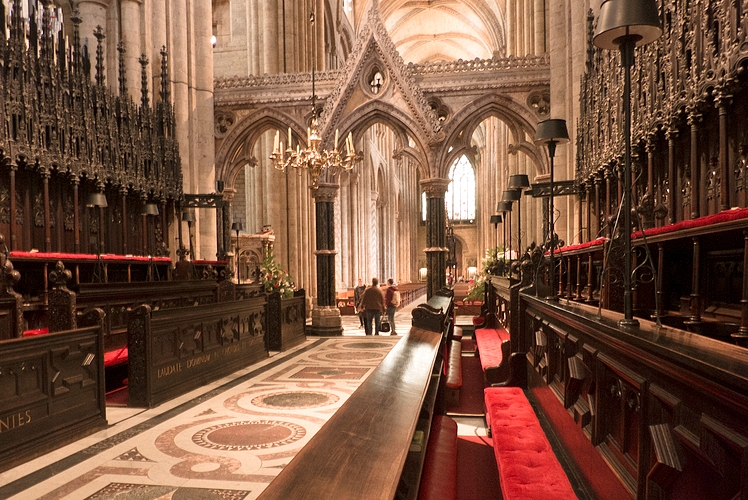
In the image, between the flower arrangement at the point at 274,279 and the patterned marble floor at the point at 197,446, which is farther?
the flower arrangement at the point at 274,279

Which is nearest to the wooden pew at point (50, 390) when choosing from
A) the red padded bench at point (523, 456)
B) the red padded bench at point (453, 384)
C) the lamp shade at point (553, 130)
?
the red padded bench at point (453, 384)

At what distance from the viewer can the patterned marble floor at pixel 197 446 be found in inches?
135

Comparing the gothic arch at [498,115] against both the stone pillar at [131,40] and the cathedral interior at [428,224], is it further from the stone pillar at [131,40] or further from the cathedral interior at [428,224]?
the stone pillar at [131,40]

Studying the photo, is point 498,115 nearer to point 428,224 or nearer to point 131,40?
point 428,224

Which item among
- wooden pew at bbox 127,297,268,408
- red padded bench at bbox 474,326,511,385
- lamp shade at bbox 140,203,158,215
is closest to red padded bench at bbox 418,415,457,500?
red padded bench at bbox 474,326,511,385

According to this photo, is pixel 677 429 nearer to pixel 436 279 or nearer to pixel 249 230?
pixel 436 279

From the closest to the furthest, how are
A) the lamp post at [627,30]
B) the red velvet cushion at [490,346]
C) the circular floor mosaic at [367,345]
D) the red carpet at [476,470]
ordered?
the lamp post at [627,30] < the red carpet at [476,470] < the red velvet cushion at [490,346] < the circular floor mosaic at [367,345]

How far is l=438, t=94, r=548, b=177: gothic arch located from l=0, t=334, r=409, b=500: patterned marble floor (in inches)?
284

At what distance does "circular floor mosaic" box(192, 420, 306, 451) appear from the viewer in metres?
4.29

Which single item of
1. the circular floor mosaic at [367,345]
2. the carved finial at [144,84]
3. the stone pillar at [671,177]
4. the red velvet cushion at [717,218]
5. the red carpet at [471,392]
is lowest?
the circular floor mosaic at [367,345]

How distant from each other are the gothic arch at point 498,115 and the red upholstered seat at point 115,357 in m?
8.21

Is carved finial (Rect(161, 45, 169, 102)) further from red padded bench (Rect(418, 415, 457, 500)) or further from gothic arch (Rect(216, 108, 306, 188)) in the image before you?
red padded bench (Rect(418, 415, 457, 500))

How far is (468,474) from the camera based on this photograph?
3.20 metres

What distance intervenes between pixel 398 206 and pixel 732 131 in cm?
3609
